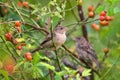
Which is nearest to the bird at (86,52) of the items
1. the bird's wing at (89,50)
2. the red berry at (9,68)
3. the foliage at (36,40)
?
the bird's wing at (89,50)

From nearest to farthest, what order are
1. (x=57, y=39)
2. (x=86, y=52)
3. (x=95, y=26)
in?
1. (x=57, y=39)
2. (x=95, y=26)
3. (x=86, y=52)

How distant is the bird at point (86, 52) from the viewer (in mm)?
9547

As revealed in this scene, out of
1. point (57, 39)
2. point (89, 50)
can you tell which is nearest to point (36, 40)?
point (57, 39)

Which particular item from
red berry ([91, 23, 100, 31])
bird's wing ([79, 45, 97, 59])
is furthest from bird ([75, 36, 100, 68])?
red berry ([91, 23, 100, 31])

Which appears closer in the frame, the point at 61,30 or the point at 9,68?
the point at 9,68

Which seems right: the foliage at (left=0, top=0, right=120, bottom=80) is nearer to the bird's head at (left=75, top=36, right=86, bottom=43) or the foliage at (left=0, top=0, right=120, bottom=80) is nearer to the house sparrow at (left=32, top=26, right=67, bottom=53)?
the house sparrow at (left=32, top=26, right=67, bottom=53)

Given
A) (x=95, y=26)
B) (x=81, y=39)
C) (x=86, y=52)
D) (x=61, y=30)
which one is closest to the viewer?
(x=61, y=30)

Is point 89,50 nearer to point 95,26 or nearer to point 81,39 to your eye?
point 81,39

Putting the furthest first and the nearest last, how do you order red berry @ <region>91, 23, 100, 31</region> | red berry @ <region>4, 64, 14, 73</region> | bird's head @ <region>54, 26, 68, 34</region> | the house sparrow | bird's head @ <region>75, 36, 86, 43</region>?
bird's head @ <region>75, 36, 86, 43</region> < red berry @ <region>91, 23, 100, 31</region> < bird's head @ <region>54, 26, 68, 34</region> < the house sparrow < red berry @ <region>4, 64, 14, 73</region>

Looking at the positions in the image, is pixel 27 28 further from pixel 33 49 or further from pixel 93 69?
pixel 93 69

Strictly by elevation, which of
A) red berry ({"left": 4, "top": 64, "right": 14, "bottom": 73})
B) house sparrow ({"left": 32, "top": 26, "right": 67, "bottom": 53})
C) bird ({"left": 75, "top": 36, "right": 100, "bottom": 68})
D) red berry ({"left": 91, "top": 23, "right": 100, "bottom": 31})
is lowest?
bird ({"left": 75, "top": 36, "right": 100, "bottom": 68})

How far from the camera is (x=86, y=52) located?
10.9 m

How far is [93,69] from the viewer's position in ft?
28.3

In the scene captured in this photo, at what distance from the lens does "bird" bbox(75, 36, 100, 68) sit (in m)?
9.55
